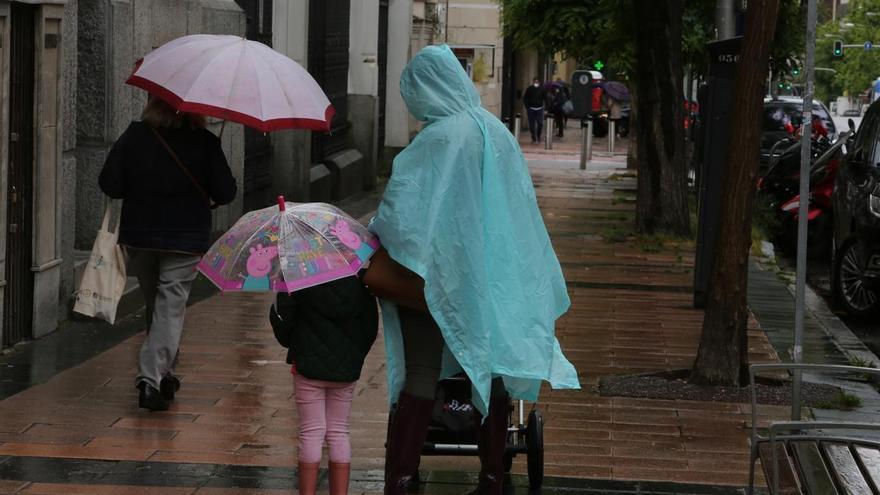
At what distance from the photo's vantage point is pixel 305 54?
1888 centimetres

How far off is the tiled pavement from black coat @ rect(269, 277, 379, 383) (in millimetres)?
1033

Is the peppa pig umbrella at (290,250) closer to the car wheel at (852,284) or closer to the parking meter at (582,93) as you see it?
the car wheel at (852,284)

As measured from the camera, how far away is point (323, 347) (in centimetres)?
543

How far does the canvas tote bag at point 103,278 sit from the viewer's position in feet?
25.6

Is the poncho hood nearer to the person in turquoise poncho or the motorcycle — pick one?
the person in turquoise poncho

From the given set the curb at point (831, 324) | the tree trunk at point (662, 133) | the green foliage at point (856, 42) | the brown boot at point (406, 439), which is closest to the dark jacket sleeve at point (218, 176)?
the brown boot at point (406, 439)

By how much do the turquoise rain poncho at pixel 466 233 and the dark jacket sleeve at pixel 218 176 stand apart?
229 centimetres

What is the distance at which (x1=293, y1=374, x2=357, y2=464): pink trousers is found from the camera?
217 inches

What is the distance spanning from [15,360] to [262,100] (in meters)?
2.84

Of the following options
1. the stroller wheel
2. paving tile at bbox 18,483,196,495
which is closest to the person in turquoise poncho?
the stroller wheel

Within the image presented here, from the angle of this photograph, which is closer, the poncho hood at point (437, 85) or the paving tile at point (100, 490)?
the poncho hood at point (437, 85)

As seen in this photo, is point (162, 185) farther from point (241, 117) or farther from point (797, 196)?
point (797, 196)

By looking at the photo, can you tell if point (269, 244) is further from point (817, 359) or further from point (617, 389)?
point (817, 359)

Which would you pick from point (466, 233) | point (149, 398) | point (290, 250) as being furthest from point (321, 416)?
point (149, 398)
